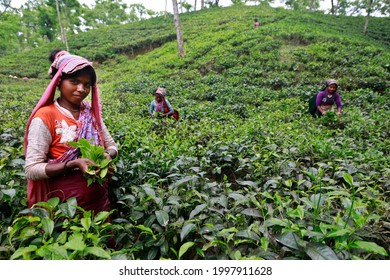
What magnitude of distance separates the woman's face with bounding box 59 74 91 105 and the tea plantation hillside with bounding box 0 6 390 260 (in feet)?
2.09

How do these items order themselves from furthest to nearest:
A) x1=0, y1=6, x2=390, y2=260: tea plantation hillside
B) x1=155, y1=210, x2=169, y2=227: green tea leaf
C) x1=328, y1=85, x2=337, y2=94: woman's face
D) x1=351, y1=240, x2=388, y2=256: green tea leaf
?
x1=328, y1=85, x2=337, y2=94: woman's face
x1=155, y1=210, x2=169, y2=227: green tea leaf
x1=0, y1=6, x2=390, y2=260: tea plantation hillside
x1=351, y1=240, x2=388, y2=256: green tea leaf

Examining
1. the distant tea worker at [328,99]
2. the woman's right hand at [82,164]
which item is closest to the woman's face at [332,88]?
the distant tea worker at [328,99]

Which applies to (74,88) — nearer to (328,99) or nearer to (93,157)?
(93,157)

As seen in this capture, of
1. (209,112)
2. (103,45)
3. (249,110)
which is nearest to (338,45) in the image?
(249,110)

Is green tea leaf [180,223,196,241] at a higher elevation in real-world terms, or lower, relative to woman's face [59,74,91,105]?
lower

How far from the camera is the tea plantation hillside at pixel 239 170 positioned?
1.23 metres

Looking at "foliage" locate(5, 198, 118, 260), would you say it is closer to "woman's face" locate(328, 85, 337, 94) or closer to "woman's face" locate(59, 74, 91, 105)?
"woman's face" locate(59, 74, 91, 105)

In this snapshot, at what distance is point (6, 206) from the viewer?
1.67 m

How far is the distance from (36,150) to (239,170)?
6.06 ft

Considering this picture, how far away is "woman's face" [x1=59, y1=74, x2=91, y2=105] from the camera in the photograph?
1.62 metres

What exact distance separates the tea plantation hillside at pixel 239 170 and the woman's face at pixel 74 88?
64 centimetres

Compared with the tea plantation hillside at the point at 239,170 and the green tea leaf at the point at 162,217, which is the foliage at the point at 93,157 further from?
the green tea leaf at the point at 162,217

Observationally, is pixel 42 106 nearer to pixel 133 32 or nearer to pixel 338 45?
pixel 338 45

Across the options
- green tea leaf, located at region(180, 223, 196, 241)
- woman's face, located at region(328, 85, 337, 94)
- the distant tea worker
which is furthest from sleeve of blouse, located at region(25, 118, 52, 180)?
woman's face, located at region(328, 85, 337, 94)
